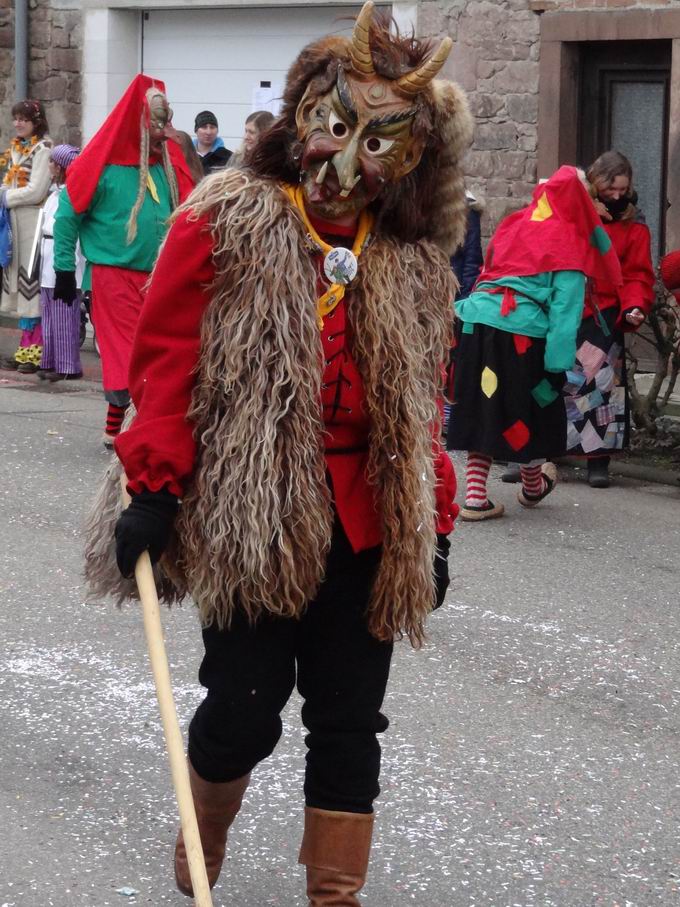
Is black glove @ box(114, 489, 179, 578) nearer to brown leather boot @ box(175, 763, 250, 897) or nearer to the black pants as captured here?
the black pants

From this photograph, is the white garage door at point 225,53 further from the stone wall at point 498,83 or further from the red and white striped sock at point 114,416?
the red and white striped sock at point 114,416

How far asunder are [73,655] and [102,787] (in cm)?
108

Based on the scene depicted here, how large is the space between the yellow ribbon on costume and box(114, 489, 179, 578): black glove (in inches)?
199

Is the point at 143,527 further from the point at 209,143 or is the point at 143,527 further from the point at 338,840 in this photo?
the point at 209,143

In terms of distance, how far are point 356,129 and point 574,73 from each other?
8.81 metres

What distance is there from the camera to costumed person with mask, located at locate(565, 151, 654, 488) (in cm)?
766

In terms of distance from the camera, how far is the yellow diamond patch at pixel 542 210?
705cm

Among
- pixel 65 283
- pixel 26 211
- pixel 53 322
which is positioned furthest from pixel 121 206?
pixel 26 211

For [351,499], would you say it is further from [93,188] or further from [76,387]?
[76,387]

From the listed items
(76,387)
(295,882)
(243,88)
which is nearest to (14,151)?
(76,387)

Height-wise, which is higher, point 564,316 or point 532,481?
point 564,316

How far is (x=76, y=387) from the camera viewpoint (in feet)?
36.4

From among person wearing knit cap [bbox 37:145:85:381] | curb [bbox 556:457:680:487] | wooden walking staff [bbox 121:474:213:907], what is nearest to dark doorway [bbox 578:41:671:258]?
curb [bbox 556:457:680:487]

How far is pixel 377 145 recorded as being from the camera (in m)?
2.95
